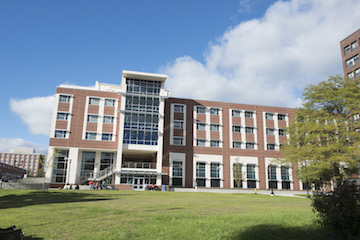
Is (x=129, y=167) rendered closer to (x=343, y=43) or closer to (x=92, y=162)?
(x=92, y=162)

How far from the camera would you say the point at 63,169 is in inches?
1986

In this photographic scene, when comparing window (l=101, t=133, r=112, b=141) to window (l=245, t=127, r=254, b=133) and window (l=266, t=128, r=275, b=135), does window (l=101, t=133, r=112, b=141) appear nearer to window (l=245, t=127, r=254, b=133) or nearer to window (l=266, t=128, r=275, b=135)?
window (l=245, t=127, r=254, b=133)

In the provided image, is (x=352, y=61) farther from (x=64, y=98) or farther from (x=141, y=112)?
(x=64, y=98)

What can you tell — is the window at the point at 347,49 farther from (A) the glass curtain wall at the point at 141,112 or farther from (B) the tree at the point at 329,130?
(A) the glass curtain wall at the point at 141,112

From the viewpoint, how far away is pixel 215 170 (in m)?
55.7

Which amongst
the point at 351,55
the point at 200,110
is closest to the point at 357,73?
the point at 351,55

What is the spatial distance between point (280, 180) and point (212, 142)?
15.4m

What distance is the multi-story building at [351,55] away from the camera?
187 ft

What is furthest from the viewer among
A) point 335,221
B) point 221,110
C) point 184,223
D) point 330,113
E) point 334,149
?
point 221,110

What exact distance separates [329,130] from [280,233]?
89.3ft

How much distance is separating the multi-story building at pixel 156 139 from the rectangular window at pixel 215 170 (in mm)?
37

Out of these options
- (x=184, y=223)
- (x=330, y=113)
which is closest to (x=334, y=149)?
(x=330, y=113)

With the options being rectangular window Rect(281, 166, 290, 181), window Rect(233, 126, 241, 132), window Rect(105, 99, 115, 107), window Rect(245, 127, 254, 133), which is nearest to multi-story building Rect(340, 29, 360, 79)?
→ window Rect(245, 127, 254, 133)

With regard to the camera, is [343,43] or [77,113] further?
[343,43]
